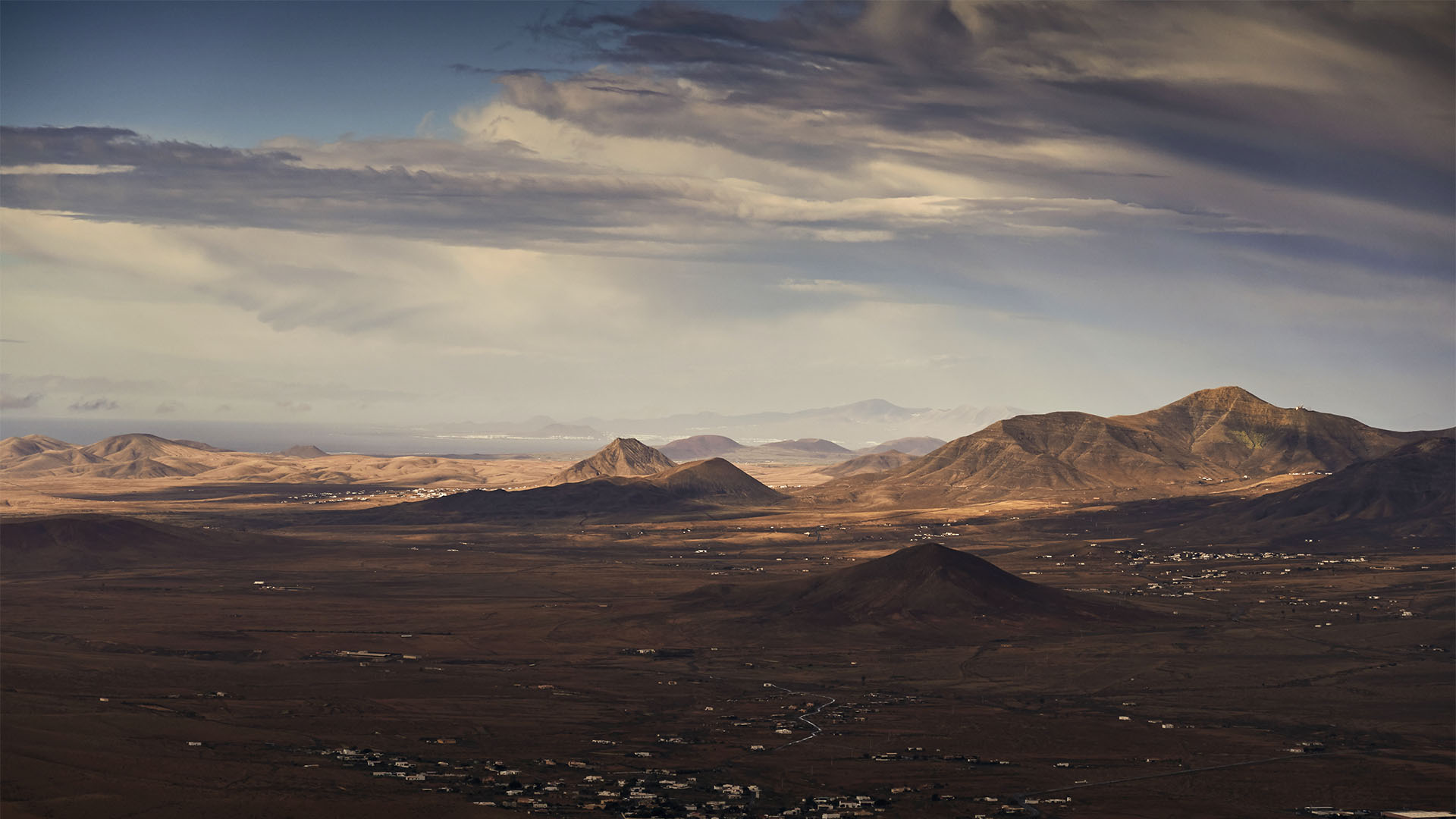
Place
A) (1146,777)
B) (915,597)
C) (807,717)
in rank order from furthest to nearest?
1. (915,597)
2. (807,717)
3. (1146,777)

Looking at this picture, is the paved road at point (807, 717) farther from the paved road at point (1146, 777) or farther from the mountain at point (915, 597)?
the mountain at point (915, 597)

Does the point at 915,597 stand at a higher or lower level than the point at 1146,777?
higher

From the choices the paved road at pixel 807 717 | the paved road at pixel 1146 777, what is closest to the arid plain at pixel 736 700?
the paved road at pixel 1146 777

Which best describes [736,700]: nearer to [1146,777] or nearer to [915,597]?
[1146,777]

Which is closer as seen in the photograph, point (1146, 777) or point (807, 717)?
point (1146, 777)

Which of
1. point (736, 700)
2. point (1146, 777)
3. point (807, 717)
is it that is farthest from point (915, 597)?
point (1146, 777)

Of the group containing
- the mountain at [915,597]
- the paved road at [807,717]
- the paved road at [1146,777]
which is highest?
the mountain at [915,597]

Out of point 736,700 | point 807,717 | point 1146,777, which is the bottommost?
point 1146,777

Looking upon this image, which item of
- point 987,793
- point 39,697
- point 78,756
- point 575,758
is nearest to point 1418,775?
point 987,793

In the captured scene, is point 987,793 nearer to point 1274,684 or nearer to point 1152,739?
point 1152,739
